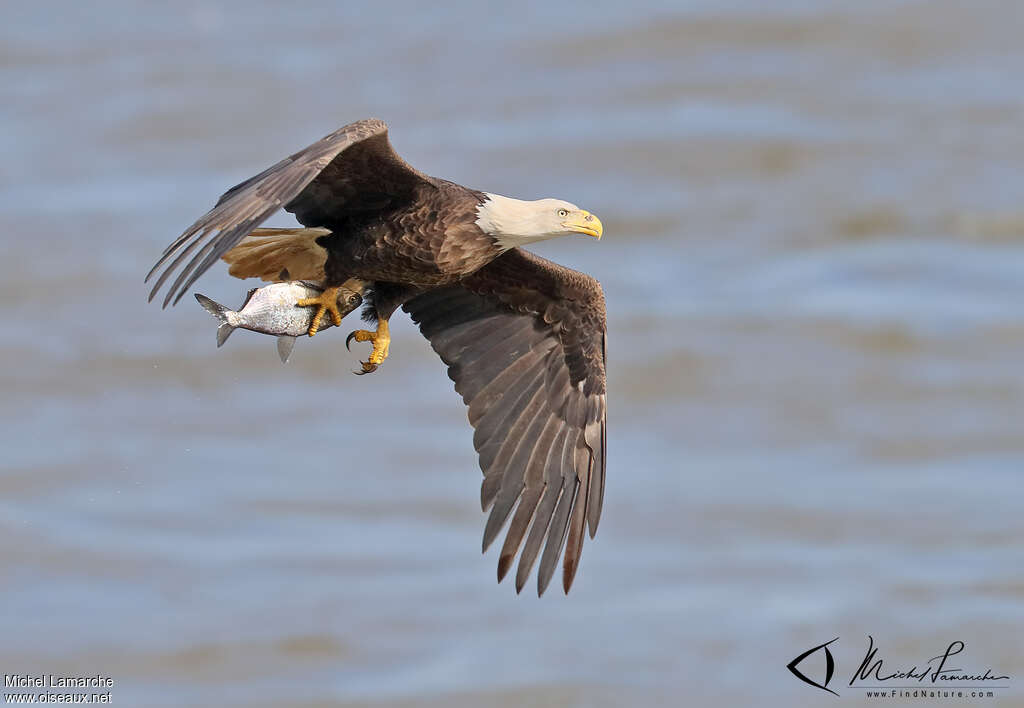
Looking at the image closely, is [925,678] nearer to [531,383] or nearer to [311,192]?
[531,383]

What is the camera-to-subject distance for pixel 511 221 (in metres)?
11.7

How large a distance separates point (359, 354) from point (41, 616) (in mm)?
6913

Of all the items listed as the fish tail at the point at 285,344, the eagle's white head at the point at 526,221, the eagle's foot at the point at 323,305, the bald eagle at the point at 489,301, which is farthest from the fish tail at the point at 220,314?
the eagle's white head at the point at 526,221

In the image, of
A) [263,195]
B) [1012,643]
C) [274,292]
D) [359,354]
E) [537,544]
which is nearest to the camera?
[263,195]

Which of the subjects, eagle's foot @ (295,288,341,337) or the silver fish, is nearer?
the silver fish

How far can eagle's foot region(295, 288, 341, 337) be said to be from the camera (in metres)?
12.0

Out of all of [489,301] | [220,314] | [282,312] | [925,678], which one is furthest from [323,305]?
[925,678]

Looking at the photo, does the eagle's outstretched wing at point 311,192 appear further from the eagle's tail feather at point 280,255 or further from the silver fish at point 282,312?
the silver fish at point 282,312

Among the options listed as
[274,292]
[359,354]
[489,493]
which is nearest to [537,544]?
[489,493]

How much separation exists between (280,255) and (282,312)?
0.63 m

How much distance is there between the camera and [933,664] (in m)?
26.7

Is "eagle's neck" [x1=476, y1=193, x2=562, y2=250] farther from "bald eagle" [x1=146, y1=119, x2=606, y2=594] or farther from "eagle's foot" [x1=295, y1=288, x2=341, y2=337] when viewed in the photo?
"eagle's foot" [x1=295, y1=288, x2=341, y2=337]

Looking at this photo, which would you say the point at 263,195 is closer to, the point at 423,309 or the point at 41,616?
the point at 423,309

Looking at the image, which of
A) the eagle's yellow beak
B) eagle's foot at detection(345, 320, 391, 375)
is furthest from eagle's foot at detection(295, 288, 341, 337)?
the eagle's yellow beak
